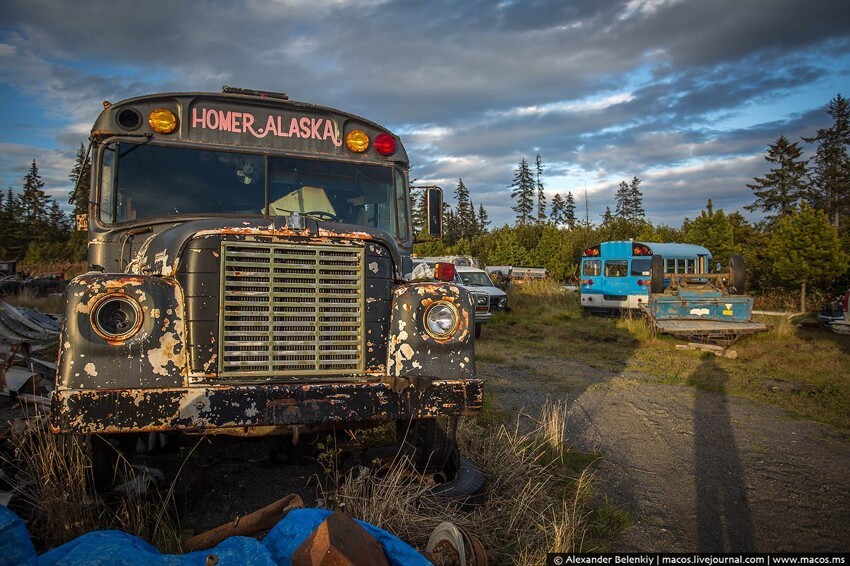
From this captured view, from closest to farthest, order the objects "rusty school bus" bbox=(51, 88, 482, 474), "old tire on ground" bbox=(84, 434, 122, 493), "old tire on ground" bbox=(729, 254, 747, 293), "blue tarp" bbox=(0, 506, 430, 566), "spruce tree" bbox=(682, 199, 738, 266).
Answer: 1. "blue tarp" bbox=(0, 506, 430, 566)
2. "rusty school bus" bbox=(51, 88, 482, 474)
3. "old tire on ground" bbox=(84, 434, 122, 493)
4. "old tire on ground" bbox=(729, 254, 747, 293)
5. "spruce tree" bbox=(682, 199, 738, 266)

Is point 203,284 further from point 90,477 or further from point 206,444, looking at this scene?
point 206,444

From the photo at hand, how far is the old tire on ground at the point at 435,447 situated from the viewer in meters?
3.72

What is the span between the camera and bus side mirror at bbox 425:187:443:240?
5.39 meters

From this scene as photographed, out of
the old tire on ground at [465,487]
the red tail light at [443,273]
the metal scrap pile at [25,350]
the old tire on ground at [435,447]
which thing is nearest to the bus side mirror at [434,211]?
the red tail light at [443,273]

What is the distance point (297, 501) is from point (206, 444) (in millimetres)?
2439

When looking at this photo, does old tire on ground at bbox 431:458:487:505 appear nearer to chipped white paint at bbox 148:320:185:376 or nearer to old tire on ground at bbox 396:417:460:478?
old tire on ground at bbox 396:417:460:478

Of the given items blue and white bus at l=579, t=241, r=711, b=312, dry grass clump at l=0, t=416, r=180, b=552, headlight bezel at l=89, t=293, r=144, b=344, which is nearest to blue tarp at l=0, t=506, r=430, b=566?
dry grass clump at l=0, t=416, r=180, b=552

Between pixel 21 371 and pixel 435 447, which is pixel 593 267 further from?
pixel 21 371

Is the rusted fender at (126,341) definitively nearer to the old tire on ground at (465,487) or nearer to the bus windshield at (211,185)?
the bus windshield at (211,185)

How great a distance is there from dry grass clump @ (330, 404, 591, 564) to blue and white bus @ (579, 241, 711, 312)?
15528 millimetres

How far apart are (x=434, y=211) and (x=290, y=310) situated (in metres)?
2.53

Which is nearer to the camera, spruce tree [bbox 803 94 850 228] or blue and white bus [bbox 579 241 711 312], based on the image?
blue and white bus [bbox 579 241 711 312]

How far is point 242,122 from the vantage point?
4.36 meters

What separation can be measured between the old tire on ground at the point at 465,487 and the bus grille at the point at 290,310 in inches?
39.6
